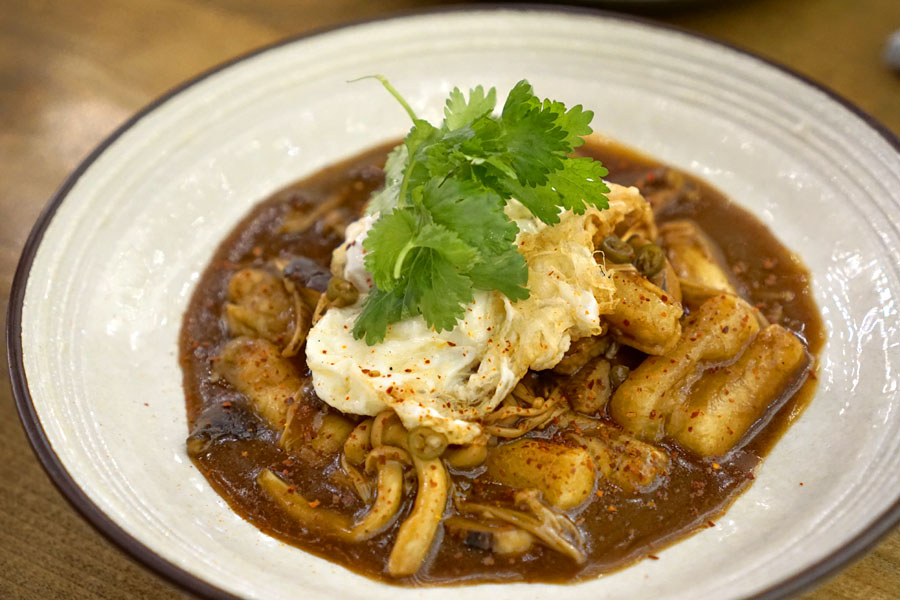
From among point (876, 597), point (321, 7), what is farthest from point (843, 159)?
point (321, 7)

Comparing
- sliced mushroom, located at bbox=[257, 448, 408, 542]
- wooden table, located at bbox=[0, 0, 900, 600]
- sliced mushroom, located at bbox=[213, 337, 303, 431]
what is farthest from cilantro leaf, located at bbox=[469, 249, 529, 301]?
wooden table, located at bbox=[0, 0, 900, 600]

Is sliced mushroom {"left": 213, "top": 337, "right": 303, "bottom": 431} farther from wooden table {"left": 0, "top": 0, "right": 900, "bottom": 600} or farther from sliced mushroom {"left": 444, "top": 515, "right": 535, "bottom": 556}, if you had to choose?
wooden table {"left": 0, "top": 0, "right": 900, "bottom": 600}

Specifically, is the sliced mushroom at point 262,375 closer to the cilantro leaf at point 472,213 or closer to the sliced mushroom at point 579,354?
the cilantro leaf at point 472,213

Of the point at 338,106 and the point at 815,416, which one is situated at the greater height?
the point at 815,416

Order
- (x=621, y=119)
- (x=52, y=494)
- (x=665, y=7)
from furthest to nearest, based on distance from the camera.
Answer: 1. (x=665, y=7)
2. (x=621, y=119)
3. (x=52, y=494)

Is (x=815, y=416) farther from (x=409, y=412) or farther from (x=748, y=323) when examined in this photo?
(x=409, y=412)

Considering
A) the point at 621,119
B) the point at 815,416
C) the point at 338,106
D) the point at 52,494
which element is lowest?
the point at 52,494

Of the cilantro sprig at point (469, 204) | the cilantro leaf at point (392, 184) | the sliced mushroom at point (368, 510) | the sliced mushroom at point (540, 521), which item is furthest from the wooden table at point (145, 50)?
the sliced mushroom at point (540, 521)
